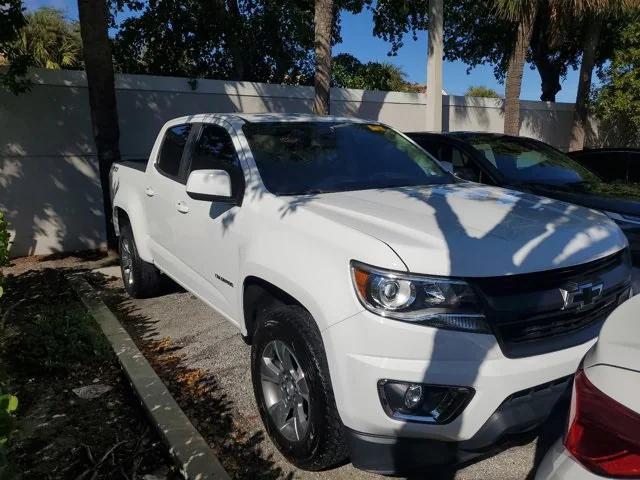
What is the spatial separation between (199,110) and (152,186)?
430cm

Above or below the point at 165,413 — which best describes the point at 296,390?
above

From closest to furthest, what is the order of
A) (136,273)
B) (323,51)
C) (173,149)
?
(173,149), (136,273), (323,51)

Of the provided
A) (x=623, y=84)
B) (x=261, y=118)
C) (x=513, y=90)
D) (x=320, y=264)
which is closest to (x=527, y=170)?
(x=261, y=118)

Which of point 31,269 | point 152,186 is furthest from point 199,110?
point 152,186

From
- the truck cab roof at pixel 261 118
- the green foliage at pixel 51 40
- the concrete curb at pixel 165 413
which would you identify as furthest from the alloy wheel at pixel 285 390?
the green foliage at pixel 51 40

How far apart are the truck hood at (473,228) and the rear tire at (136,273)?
2.81 meters

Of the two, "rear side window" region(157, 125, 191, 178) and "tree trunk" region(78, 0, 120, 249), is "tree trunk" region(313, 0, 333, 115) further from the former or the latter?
"rear side window" region(157, 125, 191, 178)

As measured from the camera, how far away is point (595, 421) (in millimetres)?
1384

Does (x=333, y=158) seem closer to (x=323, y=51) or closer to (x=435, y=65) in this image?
(x=323, y=51)

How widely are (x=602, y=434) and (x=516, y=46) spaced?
459 inches

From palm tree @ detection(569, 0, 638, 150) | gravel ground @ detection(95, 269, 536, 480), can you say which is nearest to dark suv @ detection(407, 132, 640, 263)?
gravel ground @ detection(95, 269, 536, 480)

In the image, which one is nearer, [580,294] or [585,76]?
[580,294]

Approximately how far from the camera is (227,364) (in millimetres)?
4094

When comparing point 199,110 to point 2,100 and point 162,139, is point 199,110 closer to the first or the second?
point 2,100
